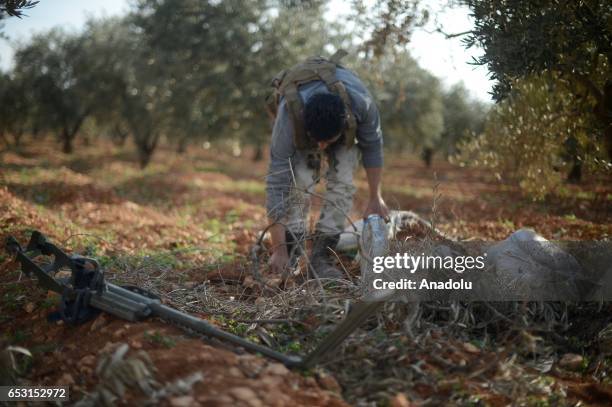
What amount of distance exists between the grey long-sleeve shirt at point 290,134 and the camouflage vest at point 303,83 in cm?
5

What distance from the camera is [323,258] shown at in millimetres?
4133

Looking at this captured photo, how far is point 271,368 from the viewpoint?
2172 millimetres

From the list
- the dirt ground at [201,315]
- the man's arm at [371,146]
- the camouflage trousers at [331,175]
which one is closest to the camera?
the dirt ground at [201,315]

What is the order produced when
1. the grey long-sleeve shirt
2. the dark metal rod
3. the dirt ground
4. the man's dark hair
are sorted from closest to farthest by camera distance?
the dirt ground, the dark metal rod, the man's dark hair, the grey long-sleeve shirt

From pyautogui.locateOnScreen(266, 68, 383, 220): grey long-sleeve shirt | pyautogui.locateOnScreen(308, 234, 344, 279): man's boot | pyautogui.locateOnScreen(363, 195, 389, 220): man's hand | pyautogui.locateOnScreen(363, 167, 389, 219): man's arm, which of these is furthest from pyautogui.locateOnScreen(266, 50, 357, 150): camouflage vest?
pyautogui.locateOnScreen(308, 234, 344, 279): man's boot

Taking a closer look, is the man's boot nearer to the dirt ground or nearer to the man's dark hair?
the dirt ground

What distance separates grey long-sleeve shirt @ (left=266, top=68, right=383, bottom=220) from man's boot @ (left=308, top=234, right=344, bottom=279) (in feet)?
1.71

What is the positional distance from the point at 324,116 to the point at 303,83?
2.38 feet

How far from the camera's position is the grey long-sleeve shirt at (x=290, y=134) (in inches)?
151

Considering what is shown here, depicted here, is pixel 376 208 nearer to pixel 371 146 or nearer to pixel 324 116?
pixel 371 146

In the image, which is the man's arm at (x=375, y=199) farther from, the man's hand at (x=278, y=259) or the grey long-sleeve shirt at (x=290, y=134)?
the man's hand at (x=278, y=259)

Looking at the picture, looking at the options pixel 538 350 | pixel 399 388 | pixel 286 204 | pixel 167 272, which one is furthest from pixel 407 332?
pixel 167 272

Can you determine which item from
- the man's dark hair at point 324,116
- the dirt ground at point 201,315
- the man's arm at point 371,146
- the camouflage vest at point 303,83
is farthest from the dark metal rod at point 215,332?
the man's arm at point 371,146

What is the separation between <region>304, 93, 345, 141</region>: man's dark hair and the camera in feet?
11.2
